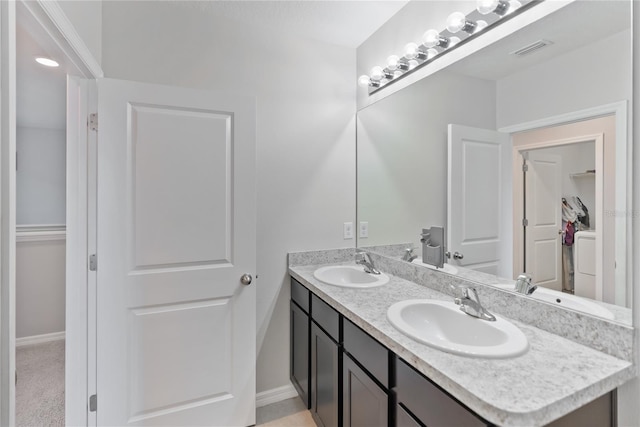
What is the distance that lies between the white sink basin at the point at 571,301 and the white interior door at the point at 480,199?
14cm

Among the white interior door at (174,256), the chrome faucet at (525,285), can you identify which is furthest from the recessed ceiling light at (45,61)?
the chrome faucet at (525,285)

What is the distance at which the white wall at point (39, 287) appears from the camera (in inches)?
109

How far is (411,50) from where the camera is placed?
1683 millimetres

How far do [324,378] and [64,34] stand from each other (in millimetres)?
1861

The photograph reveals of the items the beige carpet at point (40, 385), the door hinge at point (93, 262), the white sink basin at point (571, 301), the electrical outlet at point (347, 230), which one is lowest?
the beige carpet at point (40, 385)

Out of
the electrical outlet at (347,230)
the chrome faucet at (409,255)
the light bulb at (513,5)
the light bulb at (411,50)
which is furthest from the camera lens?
the electrical outlet at (347,230)

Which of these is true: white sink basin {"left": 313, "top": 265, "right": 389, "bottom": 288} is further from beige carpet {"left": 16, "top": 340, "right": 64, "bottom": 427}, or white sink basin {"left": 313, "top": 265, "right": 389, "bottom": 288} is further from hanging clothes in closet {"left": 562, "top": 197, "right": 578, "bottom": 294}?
beige carpet {"left": 16, "top": 340, "right": 64, "bottom": 427}

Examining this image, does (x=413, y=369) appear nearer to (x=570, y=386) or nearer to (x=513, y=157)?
(x=570, y=386)

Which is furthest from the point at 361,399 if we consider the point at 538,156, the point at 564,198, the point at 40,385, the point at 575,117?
the point at 40,385

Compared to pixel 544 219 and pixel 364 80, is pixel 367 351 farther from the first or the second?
pixel 364 80

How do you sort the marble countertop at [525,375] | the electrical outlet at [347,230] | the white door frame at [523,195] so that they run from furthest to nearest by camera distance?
the electrical outlet at [347,230]
the white door frame at [523,195]
the marble countertop at [525,375]

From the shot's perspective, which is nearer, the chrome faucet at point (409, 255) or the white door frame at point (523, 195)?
the white door frame at point (523, 195)

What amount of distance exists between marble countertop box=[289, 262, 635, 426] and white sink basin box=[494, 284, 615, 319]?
0.12 metres

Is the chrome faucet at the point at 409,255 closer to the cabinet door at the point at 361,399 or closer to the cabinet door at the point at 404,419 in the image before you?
the cabinet door at the point at 361,399
